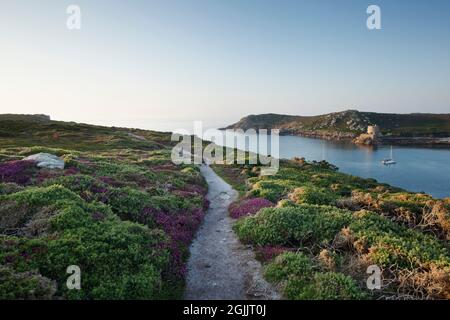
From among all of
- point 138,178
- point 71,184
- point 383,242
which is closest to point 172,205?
Answer: point 71,184

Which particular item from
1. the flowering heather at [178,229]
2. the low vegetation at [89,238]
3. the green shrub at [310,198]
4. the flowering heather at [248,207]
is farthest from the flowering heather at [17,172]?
the green shrub at [310,198]

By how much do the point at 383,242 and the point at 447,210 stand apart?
867 cm

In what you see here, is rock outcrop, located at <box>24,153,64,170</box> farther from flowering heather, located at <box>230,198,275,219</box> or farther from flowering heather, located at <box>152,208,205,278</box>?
flowering heather, located at <box>230,198,275,219</box>

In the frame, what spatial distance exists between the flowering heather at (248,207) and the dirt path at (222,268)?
1082 mm

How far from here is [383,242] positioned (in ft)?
48.8

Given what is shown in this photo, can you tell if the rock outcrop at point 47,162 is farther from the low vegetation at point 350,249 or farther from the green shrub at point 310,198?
the green shrub at point 310,198

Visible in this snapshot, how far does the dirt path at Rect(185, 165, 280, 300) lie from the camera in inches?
480

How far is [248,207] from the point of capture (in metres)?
23.9

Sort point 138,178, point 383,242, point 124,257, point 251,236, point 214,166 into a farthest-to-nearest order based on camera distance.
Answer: point 214,166, point 138,178, point 251,236, point 383,242, point 124,257

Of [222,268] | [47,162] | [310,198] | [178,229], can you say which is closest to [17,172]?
[47,162]

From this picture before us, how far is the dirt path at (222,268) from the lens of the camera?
1219 centimetres

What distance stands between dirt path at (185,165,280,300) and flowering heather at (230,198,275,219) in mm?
1082
